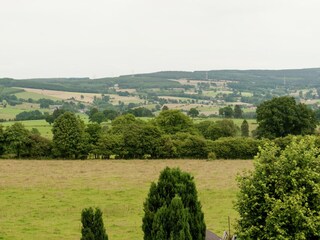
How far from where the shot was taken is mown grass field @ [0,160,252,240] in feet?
118

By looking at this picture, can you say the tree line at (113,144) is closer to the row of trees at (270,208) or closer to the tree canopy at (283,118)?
the tree canopy at (283,118)

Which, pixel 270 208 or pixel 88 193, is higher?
pixel 270 208

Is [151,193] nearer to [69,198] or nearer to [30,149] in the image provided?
[69,198]

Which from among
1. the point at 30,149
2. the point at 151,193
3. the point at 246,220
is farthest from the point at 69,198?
the point at 30,149

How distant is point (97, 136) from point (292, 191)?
59.4m

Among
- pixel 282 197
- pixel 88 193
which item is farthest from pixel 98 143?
pixel 282 197

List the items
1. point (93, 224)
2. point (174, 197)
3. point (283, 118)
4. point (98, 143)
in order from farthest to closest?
1. point (283, 118)
2. point (98, 143)
3. point (174, 197)
4. point (93, 224)

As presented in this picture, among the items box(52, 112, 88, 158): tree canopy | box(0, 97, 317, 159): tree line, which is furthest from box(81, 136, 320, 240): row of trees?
box(52, 112, 88, 158): tree canopy

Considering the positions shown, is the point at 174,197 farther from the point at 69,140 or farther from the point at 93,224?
the point at 69,140

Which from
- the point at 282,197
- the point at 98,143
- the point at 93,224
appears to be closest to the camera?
the point at 282,197

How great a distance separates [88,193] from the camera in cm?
4884

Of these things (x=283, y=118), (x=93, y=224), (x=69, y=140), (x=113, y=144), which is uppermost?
(x=283, y=118)

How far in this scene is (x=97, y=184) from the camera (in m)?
54.1

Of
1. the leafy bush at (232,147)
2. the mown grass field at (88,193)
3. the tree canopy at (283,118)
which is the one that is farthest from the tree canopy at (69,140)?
the tree canopy at (283,118)
